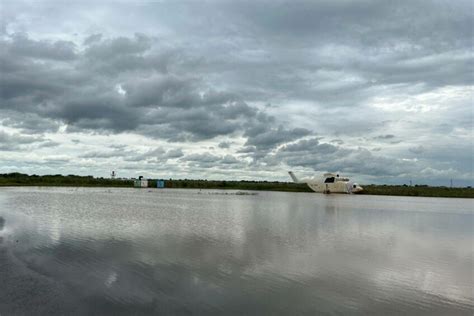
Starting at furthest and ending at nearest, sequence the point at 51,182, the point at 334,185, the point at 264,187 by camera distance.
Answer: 1. the point at 51,182
2. the point at 264,187
3. the point at 334,185

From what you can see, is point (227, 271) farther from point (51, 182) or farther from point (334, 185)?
point (51, 182)

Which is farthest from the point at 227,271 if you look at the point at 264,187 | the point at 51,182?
the point at 51,182

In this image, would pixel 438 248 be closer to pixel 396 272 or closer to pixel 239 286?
pixel 396 272

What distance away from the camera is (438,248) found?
17.9 metres

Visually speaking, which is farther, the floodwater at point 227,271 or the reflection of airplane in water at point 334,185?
the reflection of airplane in water at point 334,185

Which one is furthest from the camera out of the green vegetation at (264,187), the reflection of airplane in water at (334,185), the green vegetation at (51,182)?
the green vegetation at (51,182)

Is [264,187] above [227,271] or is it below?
above

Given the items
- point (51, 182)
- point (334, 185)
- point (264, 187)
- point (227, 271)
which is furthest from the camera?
point (51, 182)

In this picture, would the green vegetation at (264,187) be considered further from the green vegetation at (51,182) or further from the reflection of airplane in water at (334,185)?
the reflection of airplane in water at (334,185)

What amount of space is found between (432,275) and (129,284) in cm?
962

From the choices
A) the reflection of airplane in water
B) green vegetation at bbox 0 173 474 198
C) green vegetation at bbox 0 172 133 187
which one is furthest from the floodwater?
green vegetation at bbox 0 172 133 187

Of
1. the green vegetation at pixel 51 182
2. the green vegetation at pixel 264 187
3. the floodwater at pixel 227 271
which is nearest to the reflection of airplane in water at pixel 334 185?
the green vegetation at pixel 264 187

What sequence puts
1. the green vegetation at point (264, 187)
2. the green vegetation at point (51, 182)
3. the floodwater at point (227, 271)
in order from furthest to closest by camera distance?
the green vegetation at point (51, 182) < the green vegetation at point (264, 187) < the floodwater at point (227, 271)

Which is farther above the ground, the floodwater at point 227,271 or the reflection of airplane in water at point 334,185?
the reflection of airplane in water at point 334,185
